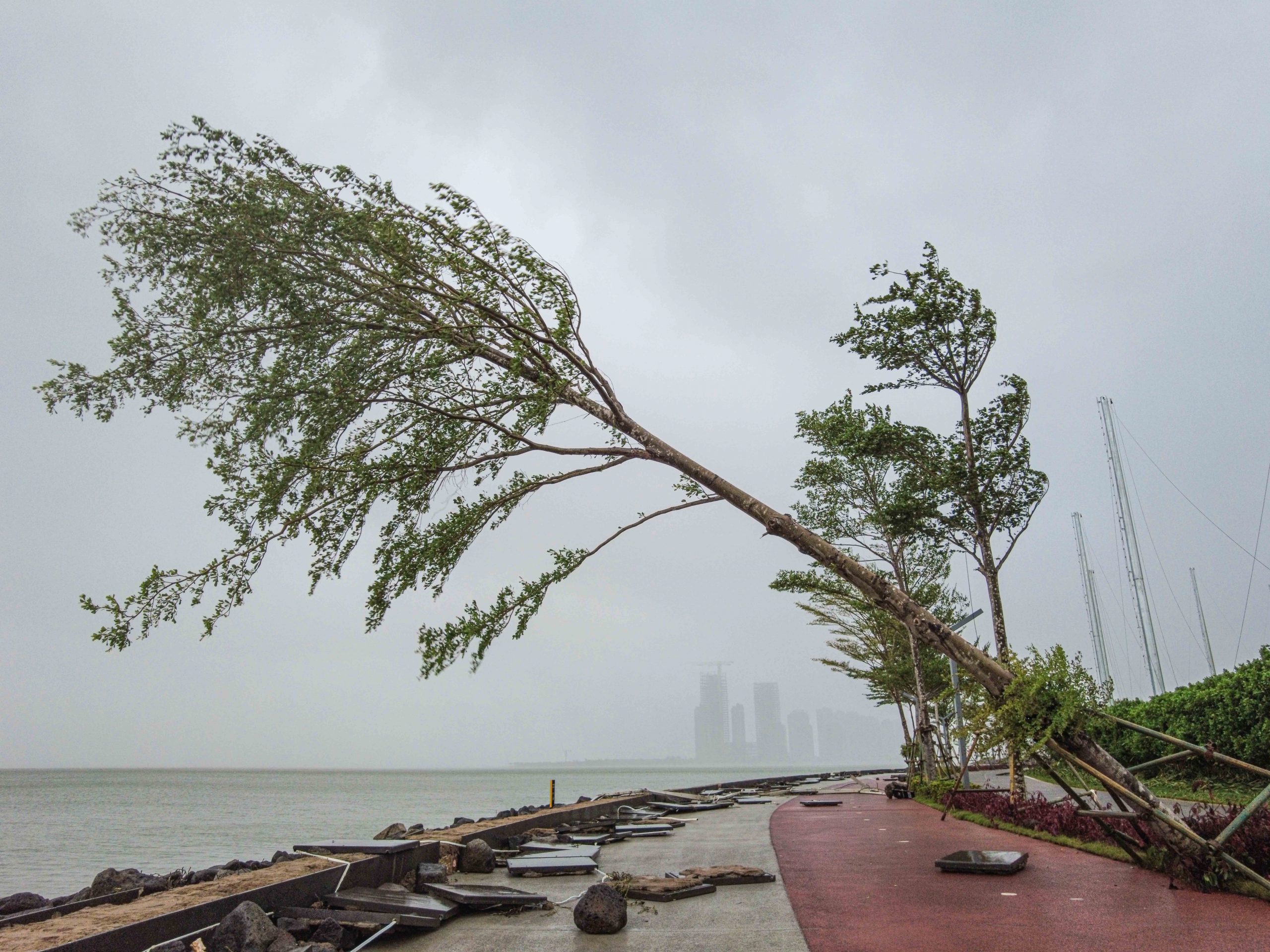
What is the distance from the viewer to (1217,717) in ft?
52.5

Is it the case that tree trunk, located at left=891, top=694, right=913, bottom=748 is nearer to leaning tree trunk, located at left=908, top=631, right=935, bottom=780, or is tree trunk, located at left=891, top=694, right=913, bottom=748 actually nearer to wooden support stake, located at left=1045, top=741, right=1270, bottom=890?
leaning tree trunk, located at left=908, top=631, right=935, bottom=780

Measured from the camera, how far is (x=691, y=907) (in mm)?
6453

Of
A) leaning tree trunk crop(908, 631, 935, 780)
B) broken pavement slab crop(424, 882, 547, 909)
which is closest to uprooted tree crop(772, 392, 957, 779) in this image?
leaning tree trunk crop(908, 631, 935, 780)

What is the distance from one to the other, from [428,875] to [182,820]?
34.6 metres

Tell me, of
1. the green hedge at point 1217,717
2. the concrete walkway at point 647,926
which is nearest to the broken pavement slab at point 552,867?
the concrete walkway at point 647,926

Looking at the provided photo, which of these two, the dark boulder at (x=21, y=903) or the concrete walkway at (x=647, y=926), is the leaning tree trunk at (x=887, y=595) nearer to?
the concrete walkway at (x=647, y=926)

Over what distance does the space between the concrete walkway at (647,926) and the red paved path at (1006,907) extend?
268 mm

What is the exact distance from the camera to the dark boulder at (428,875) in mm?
7404

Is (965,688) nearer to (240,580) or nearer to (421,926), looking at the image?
(421,926)

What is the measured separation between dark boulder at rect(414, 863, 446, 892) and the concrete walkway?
0.48 m

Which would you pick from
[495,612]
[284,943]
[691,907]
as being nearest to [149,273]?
[495,612]

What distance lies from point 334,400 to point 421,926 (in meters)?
4.49

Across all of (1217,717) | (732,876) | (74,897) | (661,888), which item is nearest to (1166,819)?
(732,876)

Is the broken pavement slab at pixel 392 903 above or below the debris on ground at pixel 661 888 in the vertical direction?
above
